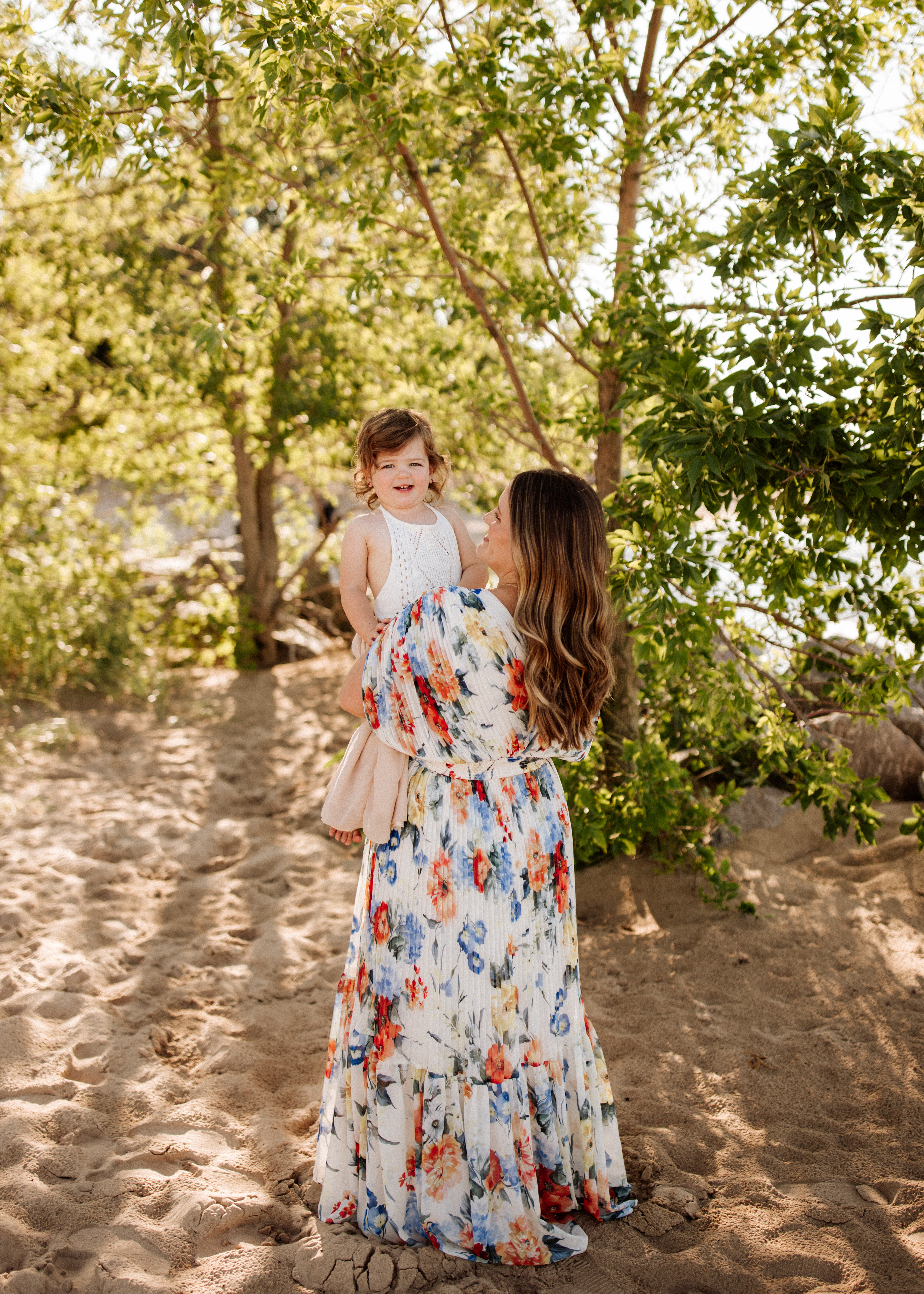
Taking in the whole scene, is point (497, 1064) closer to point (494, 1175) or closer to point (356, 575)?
point (494, 1175)

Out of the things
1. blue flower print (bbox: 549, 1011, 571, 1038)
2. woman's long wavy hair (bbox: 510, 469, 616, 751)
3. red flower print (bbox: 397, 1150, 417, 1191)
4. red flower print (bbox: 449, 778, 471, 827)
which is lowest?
red flower print (bbox: 397, 1150, 417, 1191)

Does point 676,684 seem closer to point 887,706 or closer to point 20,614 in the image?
point 887,706

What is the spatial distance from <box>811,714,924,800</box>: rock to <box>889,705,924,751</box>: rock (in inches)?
5.1

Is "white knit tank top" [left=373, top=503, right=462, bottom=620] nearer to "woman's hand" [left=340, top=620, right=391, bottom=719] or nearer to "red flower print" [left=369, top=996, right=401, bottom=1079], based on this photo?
"woman's hand" [left=340, top=620, right=391, bottom=719]

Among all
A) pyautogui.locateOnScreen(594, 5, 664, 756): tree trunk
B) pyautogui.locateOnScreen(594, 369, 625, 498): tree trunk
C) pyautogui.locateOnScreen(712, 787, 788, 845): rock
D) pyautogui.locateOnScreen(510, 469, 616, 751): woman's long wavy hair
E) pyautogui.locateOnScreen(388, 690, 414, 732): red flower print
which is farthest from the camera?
pyautogui.locateOnScreen(712, 787, 788, 845): rock

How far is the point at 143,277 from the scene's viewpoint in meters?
7.02

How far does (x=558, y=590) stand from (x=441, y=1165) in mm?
1392

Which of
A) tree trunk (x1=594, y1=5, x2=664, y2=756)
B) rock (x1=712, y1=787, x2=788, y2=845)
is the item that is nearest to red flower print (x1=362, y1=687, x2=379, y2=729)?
tree trunk (x1=594, y1=5, x2=664, y2=756)

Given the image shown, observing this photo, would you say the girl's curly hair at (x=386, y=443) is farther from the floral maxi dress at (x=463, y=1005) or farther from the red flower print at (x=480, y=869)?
the red flower print at (x=480, y=869)

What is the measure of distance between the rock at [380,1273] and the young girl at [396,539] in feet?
3.16

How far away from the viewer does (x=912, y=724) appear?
17.2 feet

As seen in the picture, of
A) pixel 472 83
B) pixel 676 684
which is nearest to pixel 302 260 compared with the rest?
pixel 472 83

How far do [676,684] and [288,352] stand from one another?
14.8ft

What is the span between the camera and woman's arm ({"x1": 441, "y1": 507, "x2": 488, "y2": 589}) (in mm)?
2635
